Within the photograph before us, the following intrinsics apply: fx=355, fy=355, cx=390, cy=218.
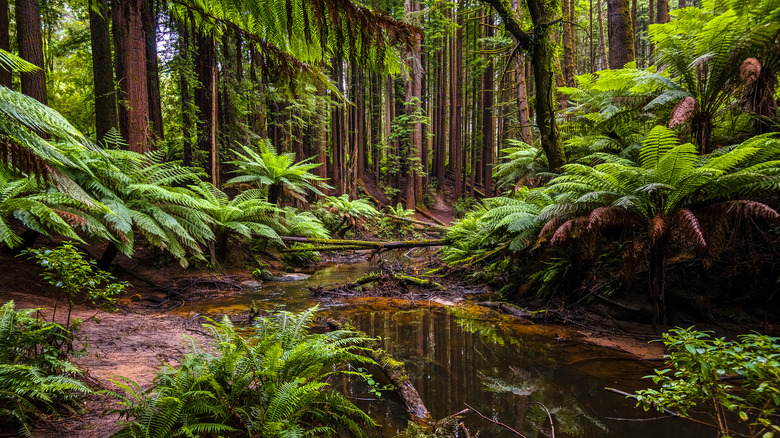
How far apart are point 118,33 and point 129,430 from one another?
26.2 ft

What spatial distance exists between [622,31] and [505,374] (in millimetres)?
7395

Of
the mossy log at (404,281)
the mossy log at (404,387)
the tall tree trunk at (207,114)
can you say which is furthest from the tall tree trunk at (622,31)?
the tall tree trunk at (207,114)

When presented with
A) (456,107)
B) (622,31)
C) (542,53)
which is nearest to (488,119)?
(456,107)

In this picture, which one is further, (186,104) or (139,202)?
(186,104)

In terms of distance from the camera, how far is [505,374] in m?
2.93

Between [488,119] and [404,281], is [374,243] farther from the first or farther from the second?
[488,119]

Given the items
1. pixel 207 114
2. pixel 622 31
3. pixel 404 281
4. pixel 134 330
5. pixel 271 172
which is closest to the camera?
pixel 134 330

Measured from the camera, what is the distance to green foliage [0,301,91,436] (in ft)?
5.19

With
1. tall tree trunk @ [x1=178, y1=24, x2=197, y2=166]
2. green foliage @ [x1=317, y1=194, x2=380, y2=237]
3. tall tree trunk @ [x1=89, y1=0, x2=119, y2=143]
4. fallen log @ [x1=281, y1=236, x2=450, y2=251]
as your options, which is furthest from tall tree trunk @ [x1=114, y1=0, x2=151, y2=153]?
green foliage @ [x1=317, y1=194, x2=380, y2=237]

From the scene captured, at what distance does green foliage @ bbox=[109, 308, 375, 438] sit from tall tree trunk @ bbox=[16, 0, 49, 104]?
787cm

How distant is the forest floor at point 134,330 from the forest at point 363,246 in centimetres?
4

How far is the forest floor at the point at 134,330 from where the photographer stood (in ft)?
6.63

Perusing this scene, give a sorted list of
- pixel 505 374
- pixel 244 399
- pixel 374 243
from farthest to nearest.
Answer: pixel 374 243, pixel 505 374, pixel 244 399

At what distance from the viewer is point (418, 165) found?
17.6 metres
